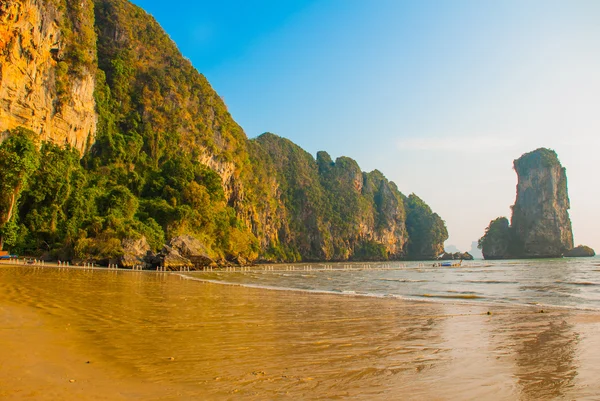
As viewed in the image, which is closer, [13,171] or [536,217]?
[13,171]

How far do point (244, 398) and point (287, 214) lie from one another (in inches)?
5394

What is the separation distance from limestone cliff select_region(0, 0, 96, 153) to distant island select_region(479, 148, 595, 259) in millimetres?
138965

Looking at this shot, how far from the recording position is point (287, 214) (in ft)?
463

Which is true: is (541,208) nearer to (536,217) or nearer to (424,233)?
(536,217)

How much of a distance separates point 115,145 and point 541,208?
453ft

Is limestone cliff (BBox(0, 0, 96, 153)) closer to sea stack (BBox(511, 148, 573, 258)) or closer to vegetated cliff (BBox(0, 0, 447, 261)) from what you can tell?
vegetated cliff (BBox(0, 0, 447, 261))

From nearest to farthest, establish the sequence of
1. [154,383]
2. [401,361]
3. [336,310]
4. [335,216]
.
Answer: [154,383]
[401,361]
[336,310]
[335,216]

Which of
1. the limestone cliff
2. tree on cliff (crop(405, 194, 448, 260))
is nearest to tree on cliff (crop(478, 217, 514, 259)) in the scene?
tree on cliff (crop(405, 194, 448, 260))

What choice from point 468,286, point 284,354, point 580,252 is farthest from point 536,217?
point 284,354

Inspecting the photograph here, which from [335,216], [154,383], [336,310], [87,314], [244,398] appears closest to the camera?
[244,398]

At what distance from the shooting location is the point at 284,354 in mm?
6371

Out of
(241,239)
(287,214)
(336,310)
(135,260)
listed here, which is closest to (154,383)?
(336,310)

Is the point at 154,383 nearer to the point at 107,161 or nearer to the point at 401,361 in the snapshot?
the point at 401,361

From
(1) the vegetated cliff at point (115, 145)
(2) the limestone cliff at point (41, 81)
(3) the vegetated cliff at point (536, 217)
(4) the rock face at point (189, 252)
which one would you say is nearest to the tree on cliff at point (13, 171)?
(1) the vegetated cliff at point (115, 145)
